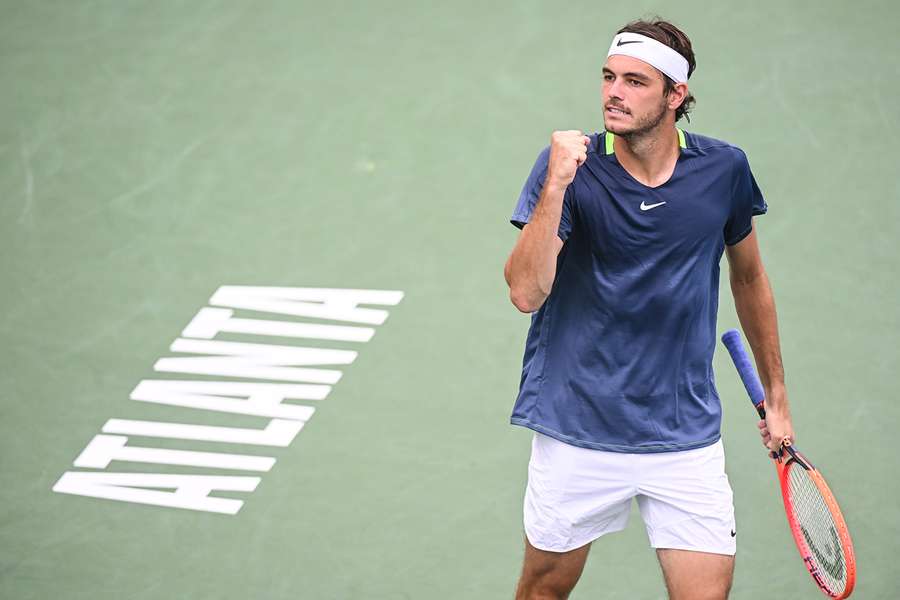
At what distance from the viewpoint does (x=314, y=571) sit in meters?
5.41

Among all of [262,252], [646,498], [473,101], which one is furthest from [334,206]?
[646,498]

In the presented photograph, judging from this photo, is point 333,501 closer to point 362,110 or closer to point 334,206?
point 334,206

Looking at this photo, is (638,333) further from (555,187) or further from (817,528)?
(817,528)

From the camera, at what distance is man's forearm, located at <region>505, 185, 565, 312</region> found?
12.8 feet

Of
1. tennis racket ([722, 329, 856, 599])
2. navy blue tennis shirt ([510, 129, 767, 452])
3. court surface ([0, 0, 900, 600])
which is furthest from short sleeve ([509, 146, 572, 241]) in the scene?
court surface ([0, 0, 900, 600])

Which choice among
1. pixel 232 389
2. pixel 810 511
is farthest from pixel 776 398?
pixel 232 389

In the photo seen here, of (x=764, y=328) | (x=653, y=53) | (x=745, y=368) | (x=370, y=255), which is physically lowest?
(x=370, y=255)

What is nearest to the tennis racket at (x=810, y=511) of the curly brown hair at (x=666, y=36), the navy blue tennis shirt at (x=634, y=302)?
the navy blue tennis shirt at (x=634, y=302)

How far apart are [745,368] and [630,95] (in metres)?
1.00

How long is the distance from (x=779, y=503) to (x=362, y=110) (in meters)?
3.40

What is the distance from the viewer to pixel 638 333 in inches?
166

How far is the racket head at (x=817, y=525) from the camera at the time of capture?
161 inches

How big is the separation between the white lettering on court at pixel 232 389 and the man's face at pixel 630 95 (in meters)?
2.51

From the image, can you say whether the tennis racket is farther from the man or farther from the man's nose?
the man's nose
